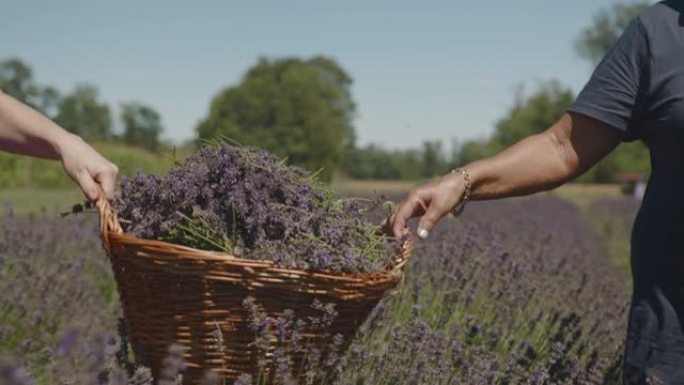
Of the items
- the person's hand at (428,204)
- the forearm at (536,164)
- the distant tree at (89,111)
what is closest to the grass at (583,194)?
the forearm at (536,164)

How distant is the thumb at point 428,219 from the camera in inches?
89.4

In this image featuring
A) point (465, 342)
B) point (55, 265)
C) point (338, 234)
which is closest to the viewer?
point (338, 234)

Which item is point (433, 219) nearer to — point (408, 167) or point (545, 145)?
point (545, 145)

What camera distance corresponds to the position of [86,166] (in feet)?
6.98

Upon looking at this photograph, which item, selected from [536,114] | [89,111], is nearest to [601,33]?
[536,114]

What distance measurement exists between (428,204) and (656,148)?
540 mm

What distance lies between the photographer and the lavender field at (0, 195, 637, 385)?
2467 millimetres

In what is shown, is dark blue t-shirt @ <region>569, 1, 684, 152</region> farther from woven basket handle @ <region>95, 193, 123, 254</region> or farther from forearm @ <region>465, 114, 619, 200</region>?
woven basket handle @ <region>95, 193, 123, 254</region>

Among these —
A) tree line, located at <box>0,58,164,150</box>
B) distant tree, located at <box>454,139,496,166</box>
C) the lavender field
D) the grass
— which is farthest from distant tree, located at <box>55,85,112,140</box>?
the lavender field

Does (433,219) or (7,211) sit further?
(7,211)

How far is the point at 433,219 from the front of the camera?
2.30 m

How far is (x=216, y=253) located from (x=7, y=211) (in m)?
4.88

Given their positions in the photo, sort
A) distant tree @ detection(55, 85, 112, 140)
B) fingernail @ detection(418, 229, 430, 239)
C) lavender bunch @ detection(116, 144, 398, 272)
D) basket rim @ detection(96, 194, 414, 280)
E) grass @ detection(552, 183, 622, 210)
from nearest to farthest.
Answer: basket rim @ detection(96, 194, 414, 280)
lavender bunch @ detection(116, 144, 398, 272)
fingernail @ detection(418, 229, 430, 239)
grass @ detection(552, 183, 622, 210)
distant tree @ detection(55, 85, 112, 140)

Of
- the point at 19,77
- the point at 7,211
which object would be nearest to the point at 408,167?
the point at 19,77
